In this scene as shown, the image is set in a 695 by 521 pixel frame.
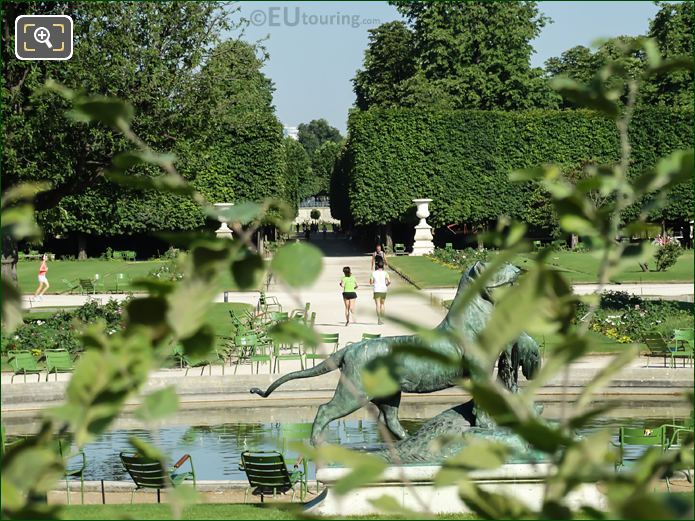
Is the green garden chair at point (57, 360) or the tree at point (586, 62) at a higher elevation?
the tree at point (586, 62)

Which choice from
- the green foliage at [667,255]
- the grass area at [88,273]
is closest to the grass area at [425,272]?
the grass area at [88,273]

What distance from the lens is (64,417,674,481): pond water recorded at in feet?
38.1

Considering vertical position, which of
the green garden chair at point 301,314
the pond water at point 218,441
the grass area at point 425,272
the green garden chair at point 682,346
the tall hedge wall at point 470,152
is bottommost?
the pond water at point 218,441

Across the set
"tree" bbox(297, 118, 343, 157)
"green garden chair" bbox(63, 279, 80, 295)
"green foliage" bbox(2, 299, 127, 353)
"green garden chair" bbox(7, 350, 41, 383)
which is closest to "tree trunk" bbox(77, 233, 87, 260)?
"green garden chair" bbox(63, 279, 80, 295)

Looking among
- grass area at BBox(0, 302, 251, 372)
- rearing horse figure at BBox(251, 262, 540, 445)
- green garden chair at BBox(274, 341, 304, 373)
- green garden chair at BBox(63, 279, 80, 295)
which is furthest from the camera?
green garden chair at BBox(63, 279, 80, 295)

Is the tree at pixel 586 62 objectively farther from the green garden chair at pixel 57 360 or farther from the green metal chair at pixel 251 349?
the green garden chair at pixel 57 360

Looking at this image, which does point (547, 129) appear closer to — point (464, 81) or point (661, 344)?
point (464, 81)

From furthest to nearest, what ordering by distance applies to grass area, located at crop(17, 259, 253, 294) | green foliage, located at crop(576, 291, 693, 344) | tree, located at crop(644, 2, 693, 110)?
tree, located at crop(644, 2, 693, 110) < grass area, located at crop(17, 259, 253, 294) < green foliage, located at crop(576, 291, 693, 344)

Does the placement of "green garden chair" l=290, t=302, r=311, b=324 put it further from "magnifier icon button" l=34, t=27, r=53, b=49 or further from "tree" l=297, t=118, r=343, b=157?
"tree" l=297, t=118, r=343, b=157

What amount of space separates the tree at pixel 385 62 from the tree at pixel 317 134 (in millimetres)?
107906

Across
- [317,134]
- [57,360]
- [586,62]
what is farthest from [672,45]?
[317,134]

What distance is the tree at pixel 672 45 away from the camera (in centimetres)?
5125

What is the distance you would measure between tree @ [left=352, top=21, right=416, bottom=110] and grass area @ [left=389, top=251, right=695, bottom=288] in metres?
22.4

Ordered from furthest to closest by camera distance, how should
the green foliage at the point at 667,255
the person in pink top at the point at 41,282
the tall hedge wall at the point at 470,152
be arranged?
the tall hedge wall at the point at 470,152 → the green foliage at the point at 667,255 → the person in pink top at the point at 41,282
